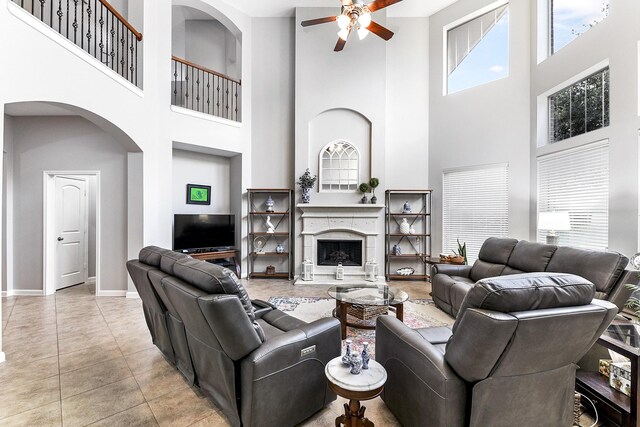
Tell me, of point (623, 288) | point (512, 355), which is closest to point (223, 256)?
point (512, 355)

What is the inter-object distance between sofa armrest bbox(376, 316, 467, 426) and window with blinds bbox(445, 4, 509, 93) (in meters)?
5.15

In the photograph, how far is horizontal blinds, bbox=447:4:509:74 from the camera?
201 inches

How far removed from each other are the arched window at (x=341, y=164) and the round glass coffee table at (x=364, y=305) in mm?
2791

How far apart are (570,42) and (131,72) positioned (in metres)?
6.21

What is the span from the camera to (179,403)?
1984mm

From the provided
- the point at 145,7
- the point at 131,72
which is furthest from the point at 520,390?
the point at 145,7

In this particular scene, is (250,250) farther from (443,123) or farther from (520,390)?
(520,390)

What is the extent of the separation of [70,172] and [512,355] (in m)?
5.74

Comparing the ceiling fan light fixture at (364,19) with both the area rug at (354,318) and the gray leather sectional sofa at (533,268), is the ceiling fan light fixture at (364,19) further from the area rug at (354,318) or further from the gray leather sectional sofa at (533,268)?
the area rug at (354,318)

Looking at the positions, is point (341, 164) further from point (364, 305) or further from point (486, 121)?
point (364, 305)

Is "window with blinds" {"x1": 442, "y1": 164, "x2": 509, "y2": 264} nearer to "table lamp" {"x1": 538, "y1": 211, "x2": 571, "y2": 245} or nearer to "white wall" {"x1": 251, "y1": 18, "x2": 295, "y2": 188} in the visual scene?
"table lamp" {"x1": 538, "y1": 211, "x2": 571, "y2": 245}

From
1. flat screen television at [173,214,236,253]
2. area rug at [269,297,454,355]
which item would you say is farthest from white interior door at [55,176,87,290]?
area rug at [269,297,454,355]

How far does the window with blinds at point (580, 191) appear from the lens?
3.55 m

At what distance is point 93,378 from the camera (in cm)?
228
